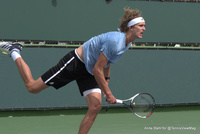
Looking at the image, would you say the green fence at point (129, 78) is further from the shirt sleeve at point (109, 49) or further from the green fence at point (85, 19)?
the shirt sleeve at point (109, 49)

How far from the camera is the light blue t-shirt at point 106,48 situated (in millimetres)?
3572

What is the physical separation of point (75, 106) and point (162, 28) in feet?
8.50

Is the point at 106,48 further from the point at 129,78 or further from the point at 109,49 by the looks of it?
the point at 129,78

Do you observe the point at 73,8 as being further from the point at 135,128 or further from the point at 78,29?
the point at 135,128

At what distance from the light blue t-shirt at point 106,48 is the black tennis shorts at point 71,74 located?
0.11 meters

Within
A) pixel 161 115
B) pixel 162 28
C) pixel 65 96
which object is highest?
pixel 162 28

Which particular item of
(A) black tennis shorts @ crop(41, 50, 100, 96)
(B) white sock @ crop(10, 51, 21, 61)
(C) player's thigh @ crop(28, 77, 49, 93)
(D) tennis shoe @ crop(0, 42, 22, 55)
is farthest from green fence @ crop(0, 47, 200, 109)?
(A) black tennis shorts @ crop(41, 50, 100, 96)

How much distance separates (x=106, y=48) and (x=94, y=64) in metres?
0.40

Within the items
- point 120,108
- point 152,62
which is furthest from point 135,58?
point 120,108

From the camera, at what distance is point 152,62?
682 centimetres

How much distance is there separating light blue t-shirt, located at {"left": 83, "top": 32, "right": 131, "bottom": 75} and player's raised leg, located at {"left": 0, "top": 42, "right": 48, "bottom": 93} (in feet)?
2.10

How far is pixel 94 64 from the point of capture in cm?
391

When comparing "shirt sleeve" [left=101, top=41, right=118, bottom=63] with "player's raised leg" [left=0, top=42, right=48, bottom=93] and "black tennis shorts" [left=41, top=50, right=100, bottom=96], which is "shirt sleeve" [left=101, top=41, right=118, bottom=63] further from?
"player's raised leg" [left=0, top=42, right=48, bottom=93]

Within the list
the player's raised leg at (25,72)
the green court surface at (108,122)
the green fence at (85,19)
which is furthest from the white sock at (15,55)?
the green fence at (85,19)
